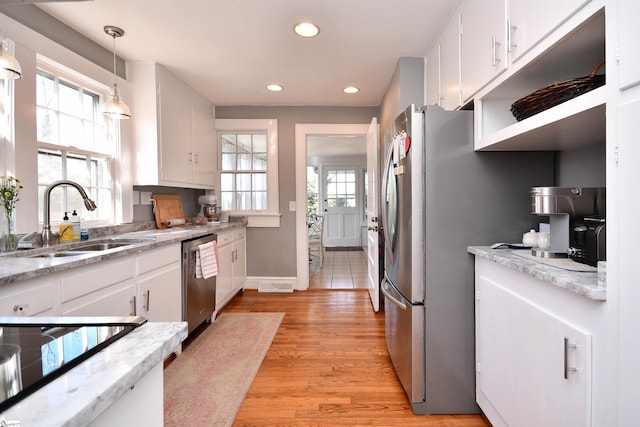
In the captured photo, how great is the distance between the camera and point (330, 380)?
1993 millimetres

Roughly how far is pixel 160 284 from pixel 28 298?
3.06ft

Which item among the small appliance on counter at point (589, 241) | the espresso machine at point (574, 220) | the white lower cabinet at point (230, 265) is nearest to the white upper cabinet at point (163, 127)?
the white lower cabinet at point (230, 265)

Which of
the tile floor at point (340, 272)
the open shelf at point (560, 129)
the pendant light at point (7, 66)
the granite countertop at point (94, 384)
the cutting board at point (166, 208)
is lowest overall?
the tile floor at point (340, 272)

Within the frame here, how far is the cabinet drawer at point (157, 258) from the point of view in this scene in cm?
195

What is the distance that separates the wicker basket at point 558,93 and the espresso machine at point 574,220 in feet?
1.03

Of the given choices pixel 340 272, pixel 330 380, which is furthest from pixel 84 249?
pixel 340 272

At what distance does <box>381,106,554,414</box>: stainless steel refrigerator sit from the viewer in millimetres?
1661

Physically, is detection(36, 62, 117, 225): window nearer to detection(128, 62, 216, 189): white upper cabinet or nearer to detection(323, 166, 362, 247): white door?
detection(128, 62, 216, 189): white upper cabinet

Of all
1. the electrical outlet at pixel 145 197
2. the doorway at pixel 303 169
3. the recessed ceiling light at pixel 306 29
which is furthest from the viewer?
the doorway at pixel 303 169

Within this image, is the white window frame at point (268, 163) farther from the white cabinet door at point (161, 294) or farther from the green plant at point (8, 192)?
the green plant at point (8, 192)

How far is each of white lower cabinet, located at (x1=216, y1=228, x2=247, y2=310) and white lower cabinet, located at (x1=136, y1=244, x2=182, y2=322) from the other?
28.4 inches

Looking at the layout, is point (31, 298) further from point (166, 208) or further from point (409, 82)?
point (409, 82)

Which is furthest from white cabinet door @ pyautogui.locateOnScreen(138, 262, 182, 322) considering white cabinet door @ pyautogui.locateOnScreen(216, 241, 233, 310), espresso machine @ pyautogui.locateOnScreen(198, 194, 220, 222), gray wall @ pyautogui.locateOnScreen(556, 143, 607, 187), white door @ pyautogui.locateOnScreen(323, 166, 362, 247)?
white door @ pyautogui.locateOnScreen(323, 166, 362, 247)

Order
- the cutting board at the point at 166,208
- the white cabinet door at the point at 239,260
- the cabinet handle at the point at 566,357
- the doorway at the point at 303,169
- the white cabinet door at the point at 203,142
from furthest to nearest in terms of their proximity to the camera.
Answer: the doorway at the point at 303,169 → the white cabinet door at the point at 239,260 → the white cabinet door at the point at 203,142 → the cutting board at the point at 166,208 → the cabinet handle at the point at 566,357
